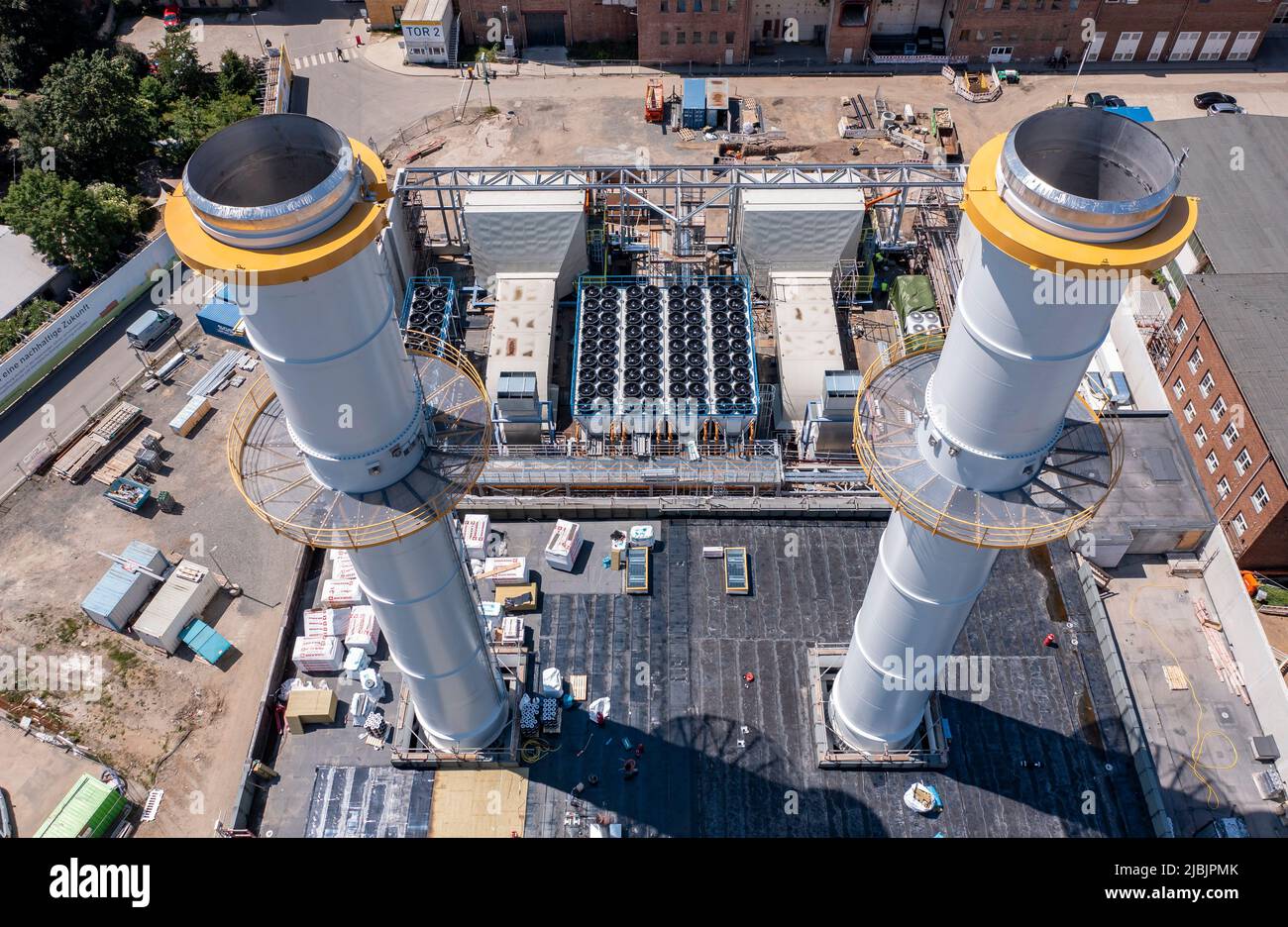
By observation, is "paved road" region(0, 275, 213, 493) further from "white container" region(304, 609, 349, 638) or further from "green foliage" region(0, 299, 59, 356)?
"white container" region(304, 609, 349, 638)

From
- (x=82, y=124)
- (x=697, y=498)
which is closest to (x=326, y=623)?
(x=697, y=498)

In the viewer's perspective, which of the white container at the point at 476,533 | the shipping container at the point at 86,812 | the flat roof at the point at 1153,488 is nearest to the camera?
the white container at the point at 476,533

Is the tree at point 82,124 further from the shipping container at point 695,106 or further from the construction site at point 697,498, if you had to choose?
the shipping container at point 695,106

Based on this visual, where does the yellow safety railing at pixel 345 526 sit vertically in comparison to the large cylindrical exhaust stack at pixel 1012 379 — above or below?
below

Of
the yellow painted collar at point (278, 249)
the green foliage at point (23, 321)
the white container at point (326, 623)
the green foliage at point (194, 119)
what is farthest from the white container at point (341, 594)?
the green foliage at point (194, 119)

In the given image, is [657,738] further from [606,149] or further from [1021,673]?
[606,149]

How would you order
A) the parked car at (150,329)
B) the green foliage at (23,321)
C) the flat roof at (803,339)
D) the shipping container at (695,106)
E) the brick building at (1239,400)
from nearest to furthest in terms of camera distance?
the brick building at (1239,400), the flat roof at (803,339), the green foliage at (23,321), the parked car at (150,329), the shipping container at (695,106)
